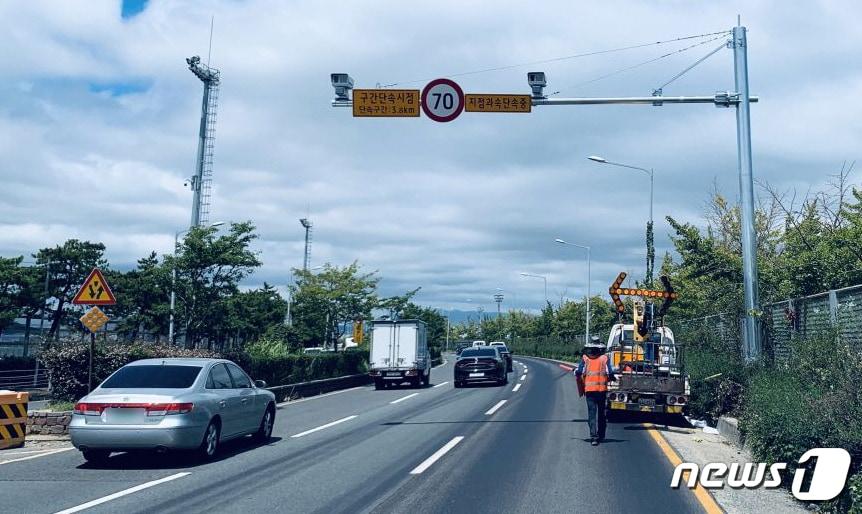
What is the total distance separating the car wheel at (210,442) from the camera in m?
11.2

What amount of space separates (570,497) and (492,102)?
6469 millimetres

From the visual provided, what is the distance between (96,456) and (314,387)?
15.7 meters

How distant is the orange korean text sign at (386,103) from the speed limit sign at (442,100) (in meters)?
0.16

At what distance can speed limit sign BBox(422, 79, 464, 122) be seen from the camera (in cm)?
1217

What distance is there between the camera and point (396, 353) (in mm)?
30625

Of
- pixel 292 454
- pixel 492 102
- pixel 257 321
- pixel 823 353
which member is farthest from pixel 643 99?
pixel 257 321

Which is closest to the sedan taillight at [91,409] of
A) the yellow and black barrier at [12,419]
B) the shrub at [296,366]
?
the yellow and black barrier at [12,419]

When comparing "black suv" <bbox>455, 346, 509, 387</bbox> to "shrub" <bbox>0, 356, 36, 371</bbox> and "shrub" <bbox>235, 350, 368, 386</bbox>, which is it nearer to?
"shrub" <bbox>235, 350, 368, 386</bbox>

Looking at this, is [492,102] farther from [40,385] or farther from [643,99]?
[40,385]

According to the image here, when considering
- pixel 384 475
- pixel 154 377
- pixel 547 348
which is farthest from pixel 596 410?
pixel 547 348

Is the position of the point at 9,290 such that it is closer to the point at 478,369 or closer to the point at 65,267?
the point at 65,267

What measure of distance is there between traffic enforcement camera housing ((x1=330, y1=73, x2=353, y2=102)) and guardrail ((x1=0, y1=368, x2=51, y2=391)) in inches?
788

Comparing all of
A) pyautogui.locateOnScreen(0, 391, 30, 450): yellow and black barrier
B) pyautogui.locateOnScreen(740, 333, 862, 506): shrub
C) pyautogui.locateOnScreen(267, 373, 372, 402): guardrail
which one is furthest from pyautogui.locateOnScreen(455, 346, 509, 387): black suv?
pyautogui.locateOnScreen(0, 391, 30, 450): yellow and black barrier

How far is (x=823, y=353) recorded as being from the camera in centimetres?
1031
